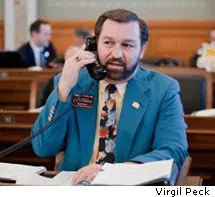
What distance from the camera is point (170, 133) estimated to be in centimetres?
179

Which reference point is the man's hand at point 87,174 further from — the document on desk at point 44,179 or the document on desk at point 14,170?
A: the document on desk at point 14,170

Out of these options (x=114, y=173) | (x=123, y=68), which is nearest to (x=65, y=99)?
(x=123, y=68)

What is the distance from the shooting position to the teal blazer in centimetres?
186

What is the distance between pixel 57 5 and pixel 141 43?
606 centimetres

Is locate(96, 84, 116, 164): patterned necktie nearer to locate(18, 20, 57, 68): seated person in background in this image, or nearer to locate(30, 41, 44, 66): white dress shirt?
locate(18, 20, 57, 68): seated person in background

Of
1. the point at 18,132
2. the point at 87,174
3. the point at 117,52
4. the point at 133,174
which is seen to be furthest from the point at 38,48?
the point at 133,174

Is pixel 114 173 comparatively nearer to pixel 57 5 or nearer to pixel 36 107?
pixel 36 107

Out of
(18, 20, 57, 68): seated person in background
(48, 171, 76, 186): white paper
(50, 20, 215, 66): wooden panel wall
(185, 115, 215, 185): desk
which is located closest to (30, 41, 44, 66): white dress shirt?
(18, 20, 57, 68): seated person in background

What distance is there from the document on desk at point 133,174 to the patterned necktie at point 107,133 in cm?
41

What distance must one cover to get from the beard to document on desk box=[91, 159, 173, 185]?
47 cm

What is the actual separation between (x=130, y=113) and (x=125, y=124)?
5 cm

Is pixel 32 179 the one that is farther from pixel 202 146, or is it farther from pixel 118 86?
pixel 202 146

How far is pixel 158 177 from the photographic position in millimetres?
1295

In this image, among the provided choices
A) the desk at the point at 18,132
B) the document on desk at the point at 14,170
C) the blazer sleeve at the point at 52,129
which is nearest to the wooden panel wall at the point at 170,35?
the desk at the point at 18,132
